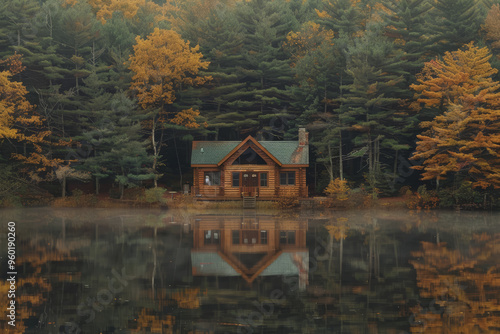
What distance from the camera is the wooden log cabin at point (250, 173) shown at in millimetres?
54469

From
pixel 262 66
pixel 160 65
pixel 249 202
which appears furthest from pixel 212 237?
pixel 262 66

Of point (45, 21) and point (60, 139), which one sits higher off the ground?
point (45, 21)

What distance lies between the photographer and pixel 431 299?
60.6ft

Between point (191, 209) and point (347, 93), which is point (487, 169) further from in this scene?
point (191, 209)

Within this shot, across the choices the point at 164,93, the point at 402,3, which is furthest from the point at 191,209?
the point at 402,3

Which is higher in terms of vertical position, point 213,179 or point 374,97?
point 374,97

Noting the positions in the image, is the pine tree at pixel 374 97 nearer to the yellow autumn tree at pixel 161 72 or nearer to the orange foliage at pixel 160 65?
the yellow autumn tree at pixel 161 72

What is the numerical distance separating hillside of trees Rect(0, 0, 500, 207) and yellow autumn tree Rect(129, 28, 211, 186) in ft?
0.44

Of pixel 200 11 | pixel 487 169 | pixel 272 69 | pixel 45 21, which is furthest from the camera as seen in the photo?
pixel 200 11

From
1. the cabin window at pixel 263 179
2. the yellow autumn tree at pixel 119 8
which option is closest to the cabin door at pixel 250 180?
the cabin window at pixel 263 179

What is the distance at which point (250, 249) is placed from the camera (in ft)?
91.5

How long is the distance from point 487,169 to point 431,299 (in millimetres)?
31740

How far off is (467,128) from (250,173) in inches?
728

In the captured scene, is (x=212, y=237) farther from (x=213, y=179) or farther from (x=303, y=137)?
(x=303, y=137)
